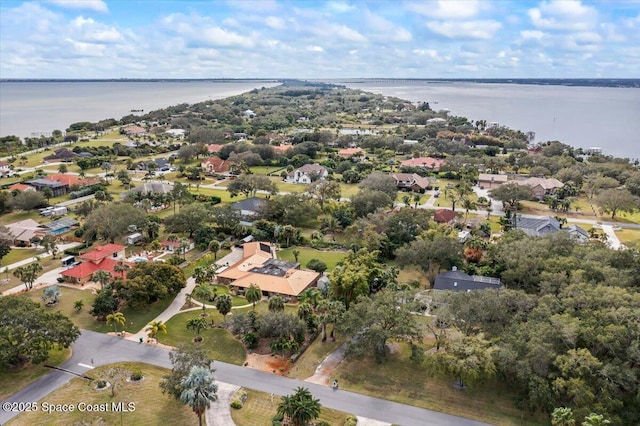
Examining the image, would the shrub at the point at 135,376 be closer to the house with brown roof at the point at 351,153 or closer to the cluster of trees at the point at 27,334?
the cluster of trees at the point at 27,334

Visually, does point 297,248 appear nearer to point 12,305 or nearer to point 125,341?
point 125,341

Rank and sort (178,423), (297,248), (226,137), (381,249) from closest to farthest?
1. (178,423)
2. (381,249)
3. (297,248)
4. (226,137)

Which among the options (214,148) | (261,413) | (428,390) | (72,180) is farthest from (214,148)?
(428,390)

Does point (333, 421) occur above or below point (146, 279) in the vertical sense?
below

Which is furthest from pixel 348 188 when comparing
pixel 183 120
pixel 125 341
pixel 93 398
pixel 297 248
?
pixel 183 120

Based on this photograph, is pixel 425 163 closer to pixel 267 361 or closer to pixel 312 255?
pixel 312 255

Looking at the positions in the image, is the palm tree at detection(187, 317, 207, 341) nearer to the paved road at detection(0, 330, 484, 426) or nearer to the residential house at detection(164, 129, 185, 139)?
the paved road at detection(0, 330, 484, 426)
